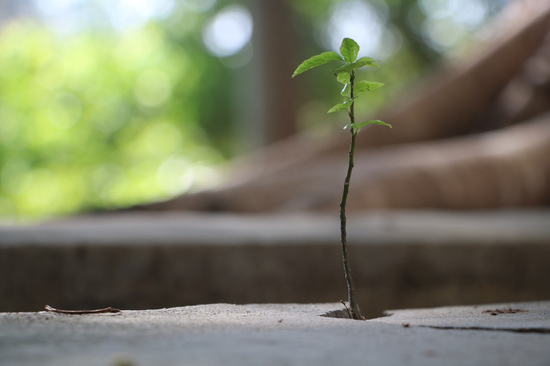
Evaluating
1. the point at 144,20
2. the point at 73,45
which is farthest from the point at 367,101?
the point at 73,45

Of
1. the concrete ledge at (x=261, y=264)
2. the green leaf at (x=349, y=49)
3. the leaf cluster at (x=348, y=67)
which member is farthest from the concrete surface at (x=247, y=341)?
the concrete ledge at (x=261, y=264)

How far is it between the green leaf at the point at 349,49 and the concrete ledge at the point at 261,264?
1489mm

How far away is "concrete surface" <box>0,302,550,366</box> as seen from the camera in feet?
2.93

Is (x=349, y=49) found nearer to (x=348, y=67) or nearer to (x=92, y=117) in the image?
(x=348, y=67)

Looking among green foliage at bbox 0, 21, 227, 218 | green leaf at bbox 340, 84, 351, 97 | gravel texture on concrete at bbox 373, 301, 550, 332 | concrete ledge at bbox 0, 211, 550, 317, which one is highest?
green foliage at bbox 0, 21, 227, 218

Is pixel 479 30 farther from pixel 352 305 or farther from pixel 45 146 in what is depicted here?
pixel 352 305

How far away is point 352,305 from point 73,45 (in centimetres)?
1366

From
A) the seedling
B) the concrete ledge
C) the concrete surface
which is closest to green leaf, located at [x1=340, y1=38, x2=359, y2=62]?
the seedling

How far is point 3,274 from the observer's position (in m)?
2.52

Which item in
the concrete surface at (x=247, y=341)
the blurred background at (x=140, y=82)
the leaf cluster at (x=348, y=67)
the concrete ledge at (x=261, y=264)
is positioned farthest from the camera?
the blurred background at (x=140, y=82)

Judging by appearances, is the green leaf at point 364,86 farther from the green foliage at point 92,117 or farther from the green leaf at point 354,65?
the green foliage at point 92,117

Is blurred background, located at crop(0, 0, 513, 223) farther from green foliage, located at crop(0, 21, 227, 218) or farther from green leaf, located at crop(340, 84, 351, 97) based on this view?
green leaf, located at crop(340, 84, 351, 97)

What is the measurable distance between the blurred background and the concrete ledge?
30.8 feet

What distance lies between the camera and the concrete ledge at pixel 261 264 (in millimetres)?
2561
